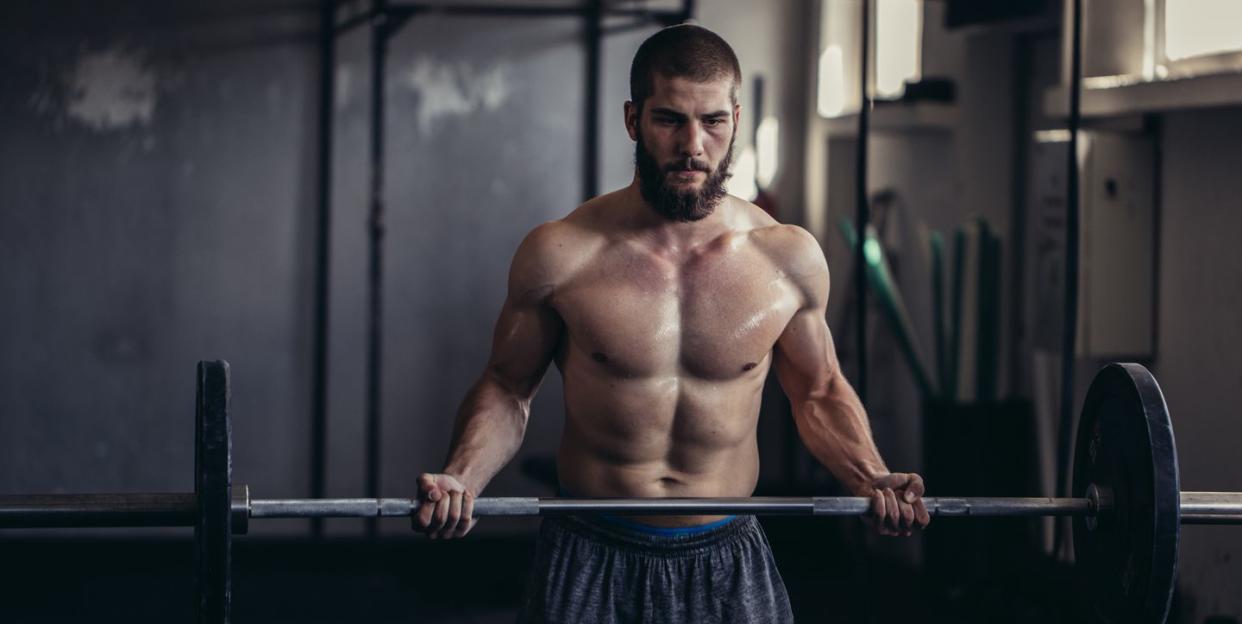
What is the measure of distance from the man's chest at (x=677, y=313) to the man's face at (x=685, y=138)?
0.43ft

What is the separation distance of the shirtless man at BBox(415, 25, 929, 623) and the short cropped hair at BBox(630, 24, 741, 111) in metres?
0.03

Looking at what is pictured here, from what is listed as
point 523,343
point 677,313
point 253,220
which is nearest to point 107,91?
point 253,220

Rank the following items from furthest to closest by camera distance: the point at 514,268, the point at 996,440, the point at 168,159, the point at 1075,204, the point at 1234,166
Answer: the point at 168,159, the point at 996,440, the point at 1234,166, the point at 1075,204, the point at 514,268

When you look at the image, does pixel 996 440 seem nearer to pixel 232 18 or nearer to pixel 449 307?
pixel 449 307

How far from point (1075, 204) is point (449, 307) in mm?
2558

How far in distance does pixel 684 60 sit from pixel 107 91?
330 centimetres

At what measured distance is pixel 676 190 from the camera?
2.16 metres

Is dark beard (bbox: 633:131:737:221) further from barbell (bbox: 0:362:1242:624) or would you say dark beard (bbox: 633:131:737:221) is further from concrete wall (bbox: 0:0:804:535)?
concrete wall (bbox: 0:0:804:535)

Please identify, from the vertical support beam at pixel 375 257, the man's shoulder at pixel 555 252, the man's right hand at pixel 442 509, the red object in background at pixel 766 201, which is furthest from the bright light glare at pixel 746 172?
the man's right hand at pixel 442 509

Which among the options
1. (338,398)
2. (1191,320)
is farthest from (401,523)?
(1191,320)

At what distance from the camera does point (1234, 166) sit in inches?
129

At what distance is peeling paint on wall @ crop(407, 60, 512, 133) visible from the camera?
502 cm

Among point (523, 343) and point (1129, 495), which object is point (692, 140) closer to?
point (523, 343)

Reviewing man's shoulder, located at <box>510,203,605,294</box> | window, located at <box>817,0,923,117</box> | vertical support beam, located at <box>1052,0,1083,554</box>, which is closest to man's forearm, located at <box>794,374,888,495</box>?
man's shoulder, located at <box>510,203,605,294</box>
